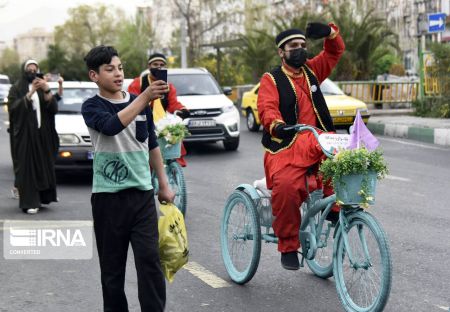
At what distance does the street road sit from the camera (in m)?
5.60

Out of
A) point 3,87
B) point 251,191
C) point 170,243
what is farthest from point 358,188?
point 3,87

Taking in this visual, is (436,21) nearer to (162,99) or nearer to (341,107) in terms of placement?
(341,107)

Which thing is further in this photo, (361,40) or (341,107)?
(361,40)

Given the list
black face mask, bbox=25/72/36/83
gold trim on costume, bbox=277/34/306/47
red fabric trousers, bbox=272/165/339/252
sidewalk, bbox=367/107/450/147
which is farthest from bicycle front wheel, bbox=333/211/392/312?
sidewalk, bbox=367/107/450/147

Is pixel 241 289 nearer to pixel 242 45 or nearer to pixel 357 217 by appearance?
pixel 357 217

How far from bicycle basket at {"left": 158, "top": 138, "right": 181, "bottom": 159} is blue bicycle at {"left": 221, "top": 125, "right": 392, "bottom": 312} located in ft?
7.10

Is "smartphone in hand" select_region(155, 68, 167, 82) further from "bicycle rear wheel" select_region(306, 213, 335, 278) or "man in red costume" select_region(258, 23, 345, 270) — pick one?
"bicycle rear wheel" select_region(306, 213, 335, 278)

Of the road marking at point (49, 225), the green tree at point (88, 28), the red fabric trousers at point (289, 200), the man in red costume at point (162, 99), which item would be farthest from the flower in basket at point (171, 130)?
the green tree at point (88, 28)

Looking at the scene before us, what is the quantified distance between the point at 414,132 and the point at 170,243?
14.7 m

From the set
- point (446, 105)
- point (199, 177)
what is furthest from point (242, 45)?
point (199, 177)

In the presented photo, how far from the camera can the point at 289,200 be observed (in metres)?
5.53

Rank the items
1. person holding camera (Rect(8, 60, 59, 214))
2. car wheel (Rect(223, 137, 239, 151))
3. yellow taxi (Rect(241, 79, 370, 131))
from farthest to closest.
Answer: yellow taxi (Rect(241, 79, 370, 131)), car wheel (Rect(223, 137, 239, 151)), person holding camera (Rect(8, 60, 59, 214))

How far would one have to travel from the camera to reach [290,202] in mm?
5527

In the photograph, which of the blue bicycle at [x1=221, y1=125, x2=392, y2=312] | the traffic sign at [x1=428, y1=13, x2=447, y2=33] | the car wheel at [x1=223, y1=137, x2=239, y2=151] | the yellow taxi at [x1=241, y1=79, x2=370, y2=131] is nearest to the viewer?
the blue bicycle at [x1=221, y1=125, x2=392, y2=312]
